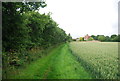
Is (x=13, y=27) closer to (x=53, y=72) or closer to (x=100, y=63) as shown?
(x=53, y=72)

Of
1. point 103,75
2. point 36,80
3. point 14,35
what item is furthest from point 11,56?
point 103,75

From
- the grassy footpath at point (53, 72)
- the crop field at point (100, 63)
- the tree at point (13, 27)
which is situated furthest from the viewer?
the grassy footpath at point (53, 72)

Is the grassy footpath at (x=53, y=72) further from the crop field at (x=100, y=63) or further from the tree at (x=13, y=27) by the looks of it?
the tree at (x=13, y=27)

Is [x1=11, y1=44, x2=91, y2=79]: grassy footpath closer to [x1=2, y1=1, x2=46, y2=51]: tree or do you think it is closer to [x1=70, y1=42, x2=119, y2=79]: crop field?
[x1=70, y1=42, x2=119, y2=79]: crop field

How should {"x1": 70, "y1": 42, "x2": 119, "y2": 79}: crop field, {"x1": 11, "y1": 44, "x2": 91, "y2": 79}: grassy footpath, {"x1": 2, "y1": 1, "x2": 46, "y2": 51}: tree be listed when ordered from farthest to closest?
{"x1": 11, "y1": 44, "x2": 91, "y2": 79}: grassy footpath
{"x1": 2, "y1": 1, "x2": 46, "y2": 51}: tree
{"x1": 70, "y1": 42, "x2": 119, "y2": 79}: crop field

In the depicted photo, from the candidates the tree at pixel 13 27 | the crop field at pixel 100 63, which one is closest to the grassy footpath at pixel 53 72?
the crop field at pixel 100 63

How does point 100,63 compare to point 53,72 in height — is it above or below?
above

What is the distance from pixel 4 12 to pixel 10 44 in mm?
2127

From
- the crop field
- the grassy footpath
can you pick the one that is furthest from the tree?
the crop field

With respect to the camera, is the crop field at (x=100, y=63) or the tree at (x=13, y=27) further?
the tree at (x=13, y=27)

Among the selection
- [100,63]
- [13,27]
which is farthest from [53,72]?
[13,27]

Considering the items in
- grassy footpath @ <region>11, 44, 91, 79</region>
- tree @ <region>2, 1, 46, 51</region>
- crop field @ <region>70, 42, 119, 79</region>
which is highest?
tree @ <region>2, 1, 46, 51</region>

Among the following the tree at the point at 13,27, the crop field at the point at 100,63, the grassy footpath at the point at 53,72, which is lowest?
the grassy footpath at the point at 53,72

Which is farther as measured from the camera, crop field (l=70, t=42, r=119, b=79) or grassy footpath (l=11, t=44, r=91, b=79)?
grassy footpath (l=11, t=44, r=91, b=79)
